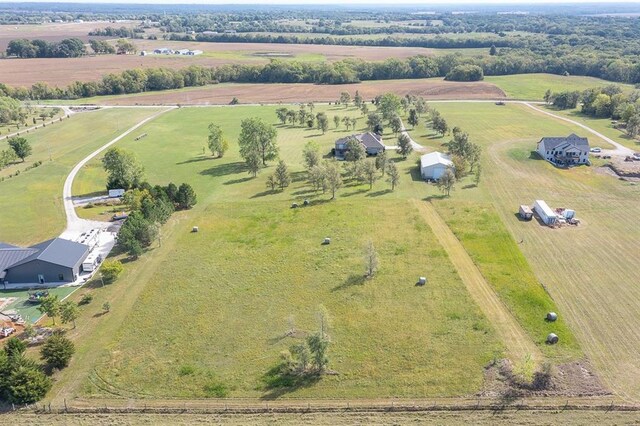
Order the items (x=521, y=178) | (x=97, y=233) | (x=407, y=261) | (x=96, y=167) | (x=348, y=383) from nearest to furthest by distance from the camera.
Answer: (x=348, y=383)
(x=407, y=261)
(x=97, y=233)
(x=521, y=178)
(x=96, y=167)

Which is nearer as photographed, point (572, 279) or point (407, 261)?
point (572, 279)

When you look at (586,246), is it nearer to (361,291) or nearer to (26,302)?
(361,291)

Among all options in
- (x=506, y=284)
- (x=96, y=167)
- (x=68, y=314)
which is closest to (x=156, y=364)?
(x=68, y=314)

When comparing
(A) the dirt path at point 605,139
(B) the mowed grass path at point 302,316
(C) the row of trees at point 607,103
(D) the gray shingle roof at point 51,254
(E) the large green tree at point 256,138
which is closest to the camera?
(B) the mowed grass path at point 302,316

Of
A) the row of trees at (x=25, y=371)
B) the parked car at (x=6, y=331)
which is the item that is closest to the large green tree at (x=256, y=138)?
the parked car at (x=6, y=331)

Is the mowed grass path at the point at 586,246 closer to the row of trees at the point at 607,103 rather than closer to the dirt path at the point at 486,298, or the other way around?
the dirt path at the point at 486,298

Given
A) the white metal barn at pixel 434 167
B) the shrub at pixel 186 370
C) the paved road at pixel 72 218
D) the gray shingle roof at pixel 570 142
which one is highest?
the gray shingle roof at pixel 570 142

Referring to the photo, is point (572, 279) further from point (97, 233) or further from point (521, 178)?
point (97, 233)

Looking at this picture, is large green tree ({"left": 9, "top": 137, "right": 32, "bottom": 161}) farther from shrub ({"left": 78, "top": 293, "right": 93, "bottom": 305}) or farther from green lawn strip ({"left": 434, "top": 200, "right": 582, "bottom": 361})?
green lawn strip ({"left": 434, "top": 200, "right": 582, "bottom": 361})
